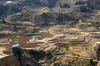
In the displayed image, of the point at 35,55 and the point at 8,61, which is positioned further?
the point at 35,55

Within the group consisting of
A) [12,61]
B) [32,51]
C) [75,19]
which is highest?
[12,61]

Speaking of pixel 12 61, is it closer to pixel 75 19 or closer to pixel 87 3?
pixel 75 19

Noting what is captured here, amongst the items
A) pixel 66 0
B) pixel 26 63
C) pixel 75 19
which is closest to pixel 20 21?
pixel 75 19

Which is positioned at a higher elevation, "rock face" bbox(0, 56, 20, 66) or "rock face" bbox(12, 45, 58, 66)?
"rock face" bbox(0, 56, 20, 66)

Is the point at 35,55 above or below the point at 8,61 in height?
below

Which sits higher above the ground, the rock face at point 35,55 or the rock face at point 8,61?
the rock face at point 8,61

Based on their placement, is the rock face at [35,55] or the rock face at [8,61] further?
the rock face at [35,55]

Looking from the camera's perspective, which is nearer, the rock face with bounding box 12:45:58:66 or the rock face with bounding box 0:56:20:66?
the rock face with bounding box 0:56:20:66

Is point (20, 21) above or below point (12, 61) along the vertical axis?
below

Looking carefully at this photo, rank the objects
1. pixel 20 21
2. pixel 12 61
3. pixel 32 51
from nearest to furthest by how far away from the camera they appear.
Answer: pixel 12 61
pixel 32 51
pixel 20 21

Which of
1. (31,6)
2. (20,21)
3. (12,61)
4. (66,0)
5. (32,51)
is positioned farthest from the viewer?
(66,0)

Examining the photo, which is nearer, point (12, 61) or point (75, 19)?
point (12, 61)
